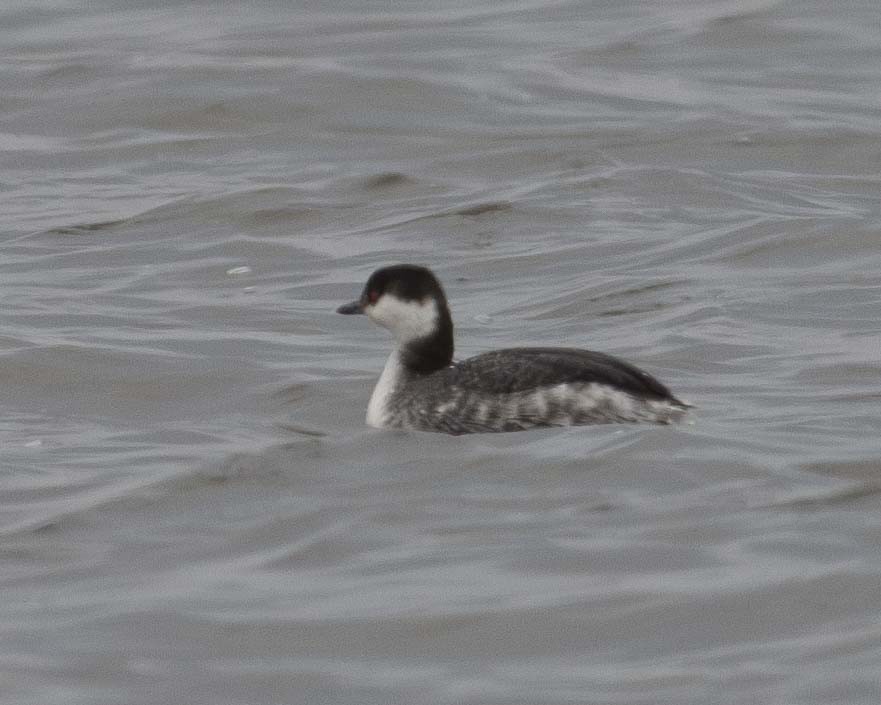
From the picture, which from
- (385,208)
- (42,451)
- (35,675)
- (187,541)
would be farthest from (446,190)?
(35,675)

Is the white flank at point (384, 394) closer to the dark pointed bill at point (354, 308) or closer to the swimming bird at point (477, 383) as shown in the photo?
the swimming bird at point (477, 383)

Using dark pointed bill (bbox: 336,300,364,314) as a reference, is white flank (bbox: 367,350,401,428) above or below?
below

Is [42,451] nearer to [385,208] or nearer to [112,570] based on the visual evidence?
[112,570]

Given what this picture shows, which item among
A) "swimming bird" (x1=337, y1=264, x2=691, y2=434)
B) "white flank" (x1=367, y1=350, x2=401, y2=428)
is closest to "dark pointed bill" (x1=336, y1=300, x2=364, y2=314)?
"swimming bird" (x1=337, y1=264, x2=691, y2=434)

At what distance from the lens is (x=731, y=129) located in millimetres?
18828

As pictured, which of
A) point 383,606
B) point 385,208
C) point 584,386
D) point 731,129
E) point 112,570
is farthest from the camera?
point 731,129

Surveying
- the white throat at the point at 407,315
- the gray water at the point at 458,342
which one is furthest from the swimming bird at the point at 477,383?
the gray water at the point at 458,342

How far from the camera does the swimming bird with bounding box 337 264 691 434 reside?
10.4m

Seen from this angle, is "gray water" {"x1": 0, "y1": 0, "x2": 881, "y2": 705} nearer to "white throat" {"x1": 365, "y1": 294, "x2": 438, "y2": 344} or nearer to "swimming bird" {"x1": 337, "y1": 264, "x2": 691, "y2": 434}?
"swimming bird" {"x1": 337, "y1": 264, "x2": 691, "y2": 434}

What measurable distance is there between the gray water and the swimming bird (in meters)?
0.13

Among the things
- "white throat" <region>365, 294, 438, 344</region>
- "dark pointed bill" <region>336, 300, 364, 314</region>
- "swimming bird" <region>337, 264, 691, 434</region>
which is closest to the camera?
"swimming bird" <region>337, 264, 691, 434</region>

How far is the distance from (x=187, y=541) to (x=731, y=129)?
33.9 ft

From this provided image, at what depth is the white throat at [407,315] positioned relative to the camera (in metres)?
10.9

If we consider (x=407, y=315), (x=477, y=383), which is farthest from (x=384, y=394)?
(x=477, y=383)
